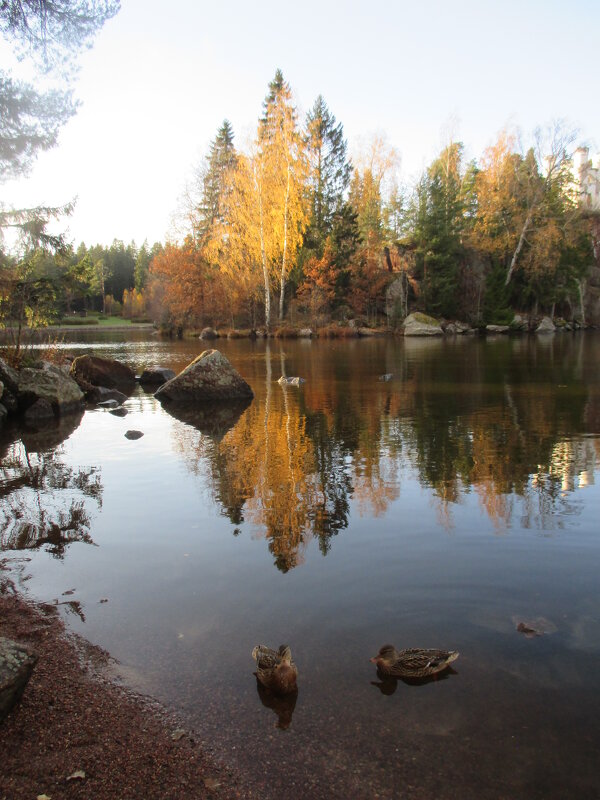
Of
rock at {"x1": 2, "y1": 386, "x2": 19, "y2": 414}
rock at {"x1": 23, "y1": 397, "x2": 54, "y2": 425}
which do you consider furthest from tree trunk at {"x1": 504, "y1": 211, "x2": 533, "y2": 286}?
rock at {"x1": 2, "y1": 386, "x2": 19, "y2": 414}

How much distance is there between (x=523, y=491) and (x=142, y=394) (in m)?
14.4

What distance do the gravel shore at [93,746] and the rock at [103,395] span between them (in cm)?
1494

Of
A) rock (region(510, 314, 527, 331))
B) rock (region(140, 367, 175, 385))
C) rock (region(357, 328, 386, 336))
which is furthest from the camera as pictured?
rock (region(510, 314, 527, 331))

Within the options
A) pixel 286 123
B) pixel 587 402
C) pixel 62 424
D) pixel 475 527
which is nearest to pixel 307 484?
pixel 475 527

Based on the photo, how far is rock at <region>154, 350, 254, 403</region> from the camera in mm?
17438

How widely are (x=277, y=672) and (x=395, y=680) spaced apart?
0.83 meters

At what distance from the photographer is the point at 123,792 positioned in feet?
9.61

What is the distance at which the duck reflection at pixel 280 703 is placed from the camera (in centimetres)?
347

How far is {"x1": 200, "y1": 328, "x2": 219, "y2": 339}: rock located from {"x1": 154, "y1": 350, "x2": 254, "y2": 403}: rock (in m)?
34.6

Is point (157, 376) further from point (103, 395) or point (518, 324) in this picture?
point (518, 324)

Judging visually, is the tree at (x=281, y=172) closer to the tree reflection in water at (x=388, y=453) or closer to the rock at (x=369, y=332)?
the rock at (x=369, y=332)

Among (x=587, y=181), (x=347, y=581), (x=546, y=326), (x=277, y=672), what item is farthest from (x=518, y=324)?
(x=277, y=672)

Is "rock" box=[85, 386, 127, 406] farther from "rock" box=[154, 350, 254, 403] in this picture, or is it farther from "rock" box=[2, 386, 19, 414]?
"rock" box=[2, 386, 19, 414]

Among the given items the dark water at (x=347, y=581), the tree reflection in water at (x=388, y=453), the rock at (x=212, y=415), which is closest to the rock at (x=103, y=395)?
the rock at (x=212, y=415)
